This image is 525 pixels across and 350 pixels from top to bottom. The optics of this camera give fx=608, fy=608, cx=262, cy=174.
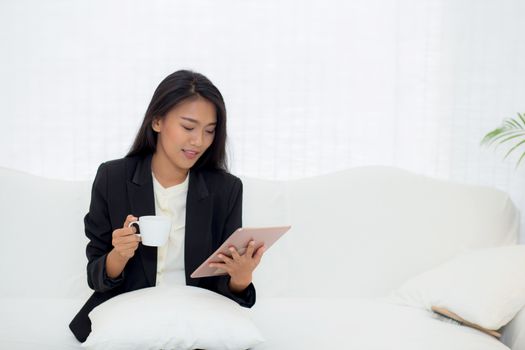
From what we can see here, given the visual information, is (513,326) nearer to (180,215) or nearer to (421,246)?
(421,246)

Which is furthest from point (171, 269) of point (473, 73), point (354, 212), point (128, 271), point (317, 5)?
point (473, 73)

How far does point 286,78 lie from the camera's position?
2822 mm

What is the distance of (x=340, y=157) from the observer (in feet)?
9.37

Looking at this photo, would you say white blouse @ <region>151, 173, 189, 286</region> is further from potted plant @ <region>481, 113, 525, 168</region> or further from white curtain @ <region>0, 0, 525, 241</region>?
potted plant @ <region>481, 113, 525, 168</region>

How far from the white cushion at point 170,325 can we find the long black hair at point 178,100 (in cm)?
52

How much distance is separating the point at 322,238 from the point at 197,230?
0.79 meters

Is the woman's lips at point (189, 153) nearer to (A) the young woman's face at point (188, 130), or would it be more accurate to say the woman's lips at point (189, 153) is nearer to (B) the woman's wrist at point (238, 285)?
(A) the young woman's face at point (188, 130)

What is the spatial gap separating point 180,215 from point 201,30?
115cm

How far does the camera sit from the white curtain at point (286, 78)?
273 centimetres

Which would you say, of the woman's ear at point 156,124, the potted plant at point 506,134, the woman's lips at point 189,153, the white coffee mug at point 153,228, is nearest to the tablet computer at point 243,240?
the white coffee mug at point 153,228

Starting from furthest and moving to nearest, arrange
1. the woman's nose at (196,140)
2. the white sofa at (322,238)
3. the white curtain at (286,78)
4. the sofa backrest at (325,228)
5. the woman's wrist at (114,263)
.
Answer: the white curtain at (286,78) → the sofa backrest at (325,228) → the white sofa at (322,238) → the woman's nose at (196,140) → the woman's wrist at (114,263)

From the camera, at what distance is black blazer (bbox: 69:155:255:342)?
72.6 inches

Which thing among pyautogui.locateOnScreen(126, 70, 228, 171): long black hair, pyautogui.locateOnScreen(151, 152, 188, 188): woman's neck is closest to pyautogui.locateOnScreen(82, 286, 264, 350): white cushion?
pyautogui.locateOnScreen(151, 152, 188, 188): woman's neck

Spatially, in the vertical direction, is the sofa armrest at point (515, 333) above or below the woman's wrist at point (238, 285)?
below
